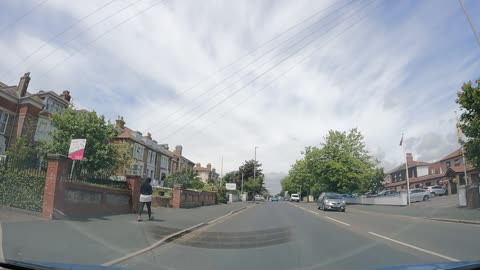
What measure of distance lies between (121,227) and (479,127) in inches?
844

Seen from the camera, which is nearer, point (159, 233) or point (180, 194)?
point (159, 233)

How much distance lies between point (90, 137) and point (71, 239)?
12.2 meters

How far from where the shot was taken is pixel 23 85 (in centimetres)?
3086

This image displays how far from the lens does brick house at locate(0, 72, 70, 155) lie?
91.9 ft

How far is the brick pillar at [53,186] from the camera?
12.6 m

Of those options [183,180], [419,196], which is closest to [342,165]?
[419,196]

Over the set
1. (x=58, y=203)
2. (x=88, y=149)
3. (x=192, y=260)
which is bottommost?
(x=192, y=260)

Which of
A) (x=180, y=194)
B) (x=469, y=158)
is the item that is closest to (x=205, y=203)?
(x=180, y=194)

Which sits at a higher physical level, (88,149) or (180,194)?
(88,149)

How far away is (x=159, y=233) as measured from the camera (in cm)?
1109

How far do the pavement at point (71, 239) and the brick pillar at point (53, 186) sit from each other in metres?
0.55

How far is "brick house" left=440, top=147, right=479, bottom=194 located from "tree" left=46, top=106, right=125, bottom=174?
38.8 meters

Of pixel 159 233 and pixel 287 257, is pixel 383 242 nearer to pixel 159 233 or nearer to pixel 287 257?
pixel 287 257

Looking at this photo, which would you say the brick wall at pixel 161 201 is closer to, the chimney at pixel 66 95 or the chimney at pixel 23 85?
the chimney at pixel 23 85
